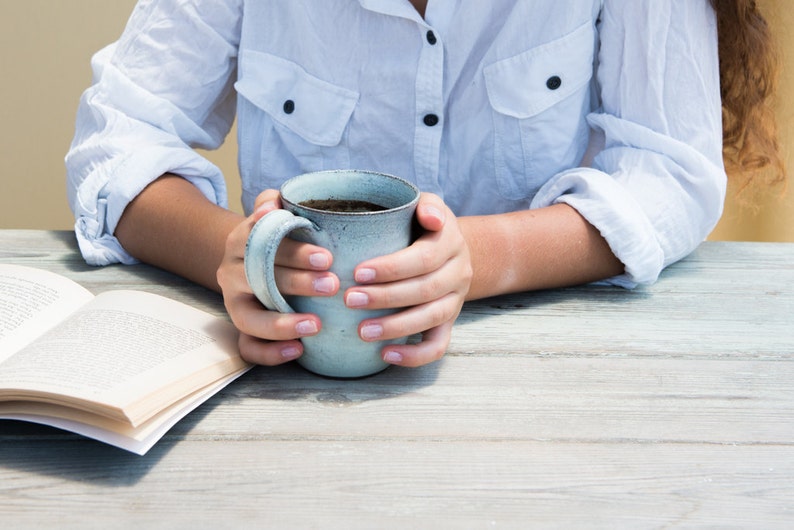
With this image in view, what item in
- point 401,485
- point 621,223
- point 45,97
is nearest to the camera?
point 401,485

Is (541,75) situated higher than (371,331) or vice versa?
(541,75)

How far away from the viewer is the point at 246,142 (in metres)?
1.18

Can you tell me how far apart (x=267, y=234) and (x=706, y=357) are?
0.43m

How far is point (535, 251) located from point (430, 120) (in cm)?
30

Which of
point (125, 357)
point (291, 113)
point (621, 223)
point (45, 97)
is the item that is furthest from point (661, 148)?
point (45, 97)

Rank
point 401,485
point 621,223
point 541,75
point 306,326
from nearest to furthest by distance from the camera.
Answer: point 401,485 < point 306,326 < point 621,223 < point 541,75

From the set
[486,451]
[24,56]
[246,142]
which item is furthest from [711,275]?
[24,56]

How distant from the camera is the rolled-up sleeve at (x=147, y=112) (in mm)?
989

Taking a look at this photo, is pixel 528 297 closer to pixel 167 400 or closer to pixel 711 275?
pixel 711 275

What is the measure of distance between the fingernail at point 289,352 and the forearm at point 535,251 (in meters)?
0.22

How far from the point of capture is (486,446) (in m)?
0.61

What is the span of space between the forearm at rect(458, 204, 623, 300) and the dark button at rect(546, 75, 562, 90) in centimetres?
21

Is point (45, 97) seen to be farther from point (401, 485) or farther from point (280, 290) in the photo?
point (401, 485)

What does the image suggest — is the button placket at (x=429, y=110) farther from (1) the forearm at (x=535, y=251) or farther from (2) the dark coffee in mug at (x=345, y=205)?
(2) the dark coffee in mug at (x=345, y=205)
